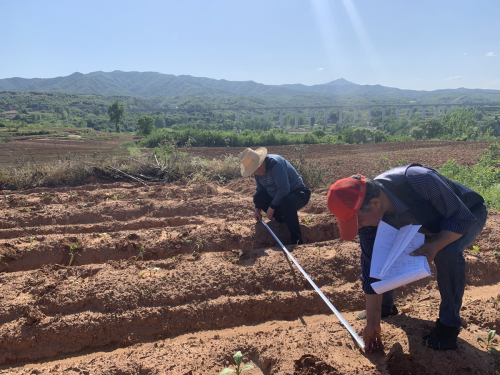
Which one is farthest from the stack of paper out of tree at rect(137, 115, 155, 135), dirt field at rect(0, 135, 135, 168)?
tree at rect(137, 115, 155, 135)

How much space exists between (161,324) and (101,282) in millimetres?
822

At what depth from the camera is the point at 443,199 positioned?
6.66 ft

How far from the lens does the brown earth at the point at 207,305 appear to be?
2494 mm

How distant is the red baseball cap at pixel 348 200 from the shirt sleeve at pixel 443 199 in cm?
41

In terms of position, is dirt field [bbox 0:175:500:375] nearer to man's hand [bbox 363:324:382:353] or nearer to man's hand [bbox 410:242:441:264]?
man's hand [bbox 363:324:382:353]

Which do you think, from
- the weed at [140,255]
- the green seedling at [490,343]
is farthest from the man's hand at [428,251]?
the weed at [140,255]

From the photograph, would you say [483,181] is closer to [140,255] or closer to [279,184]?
[279,184]

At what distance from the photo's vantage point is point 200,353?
2.64 m

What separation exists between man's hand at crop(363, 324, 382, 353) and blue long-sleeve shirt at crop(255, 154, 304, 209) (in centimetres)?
223

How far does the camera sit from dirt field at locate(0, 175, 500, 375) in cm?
249

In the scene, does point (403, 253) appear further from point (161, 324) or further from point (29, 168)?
point (29, 168)

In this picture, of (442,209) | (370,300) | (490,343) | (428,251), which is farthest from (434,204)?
(490,343)

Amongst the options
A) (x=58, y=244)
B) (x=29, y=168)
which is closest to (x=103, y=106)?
(x=29, y=168)

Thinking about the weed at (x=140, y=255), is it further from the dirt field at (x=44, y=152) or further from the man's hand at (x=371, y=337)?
the dirt field at (x=44, y=152)
